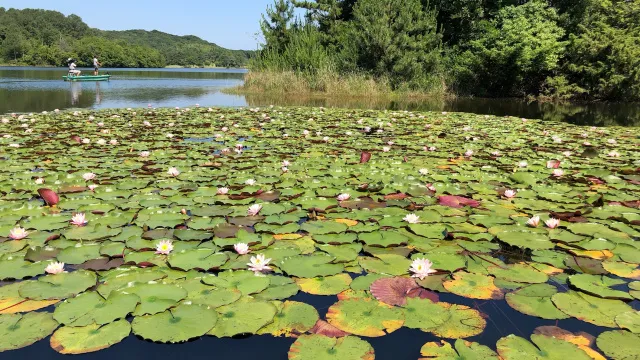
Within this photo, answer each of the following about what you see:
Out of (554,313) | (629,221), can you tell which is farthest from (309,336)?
(629,221)

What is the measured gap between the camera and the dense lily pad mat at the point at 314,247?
145 cm

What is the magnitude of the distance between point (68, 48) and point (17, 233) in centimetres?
7431

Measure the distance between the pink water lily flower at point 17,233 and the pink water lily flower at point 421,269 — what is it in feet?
6.42

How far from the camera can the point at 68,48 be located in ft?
206

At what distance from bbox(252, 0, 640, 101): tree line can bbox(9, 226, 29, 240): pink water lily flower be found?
13602 mm

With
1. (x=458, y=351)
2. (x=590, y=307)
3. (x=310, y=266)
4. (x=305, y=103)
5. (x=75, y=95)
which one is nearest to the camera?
(x=458, y=351)

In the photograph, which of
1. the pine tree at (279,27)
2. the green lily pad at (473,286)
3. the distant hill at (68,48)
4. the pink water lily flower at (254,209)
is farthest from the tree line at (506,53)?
the distant hill at (68,48)

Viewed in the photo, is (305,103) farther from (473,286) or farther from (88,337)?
(88,337)

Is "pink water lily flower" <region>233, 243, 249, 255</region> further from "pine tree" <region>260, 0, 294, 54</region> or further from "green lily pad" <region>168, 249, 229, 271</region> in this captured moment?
"pine tree" <region>260, 0, 294, 54</region>

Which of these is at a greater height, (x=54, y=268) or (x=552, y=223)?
(x=552, y=223)

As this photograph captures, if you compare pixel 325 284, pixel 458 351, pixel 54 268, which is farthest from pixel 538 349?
pixel 54 268

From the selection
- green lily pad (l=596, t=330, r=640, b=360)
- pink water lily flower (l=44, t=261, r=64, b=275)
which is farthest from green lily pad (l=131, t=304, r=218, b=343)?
green lily pad (l=596, t=330, r=640, b=360)

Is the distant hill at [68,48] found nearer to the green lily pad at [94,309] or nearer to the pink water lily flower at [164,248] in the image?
the pink water lily flower at [164,248]

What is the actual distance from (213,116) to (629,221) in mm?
6495
